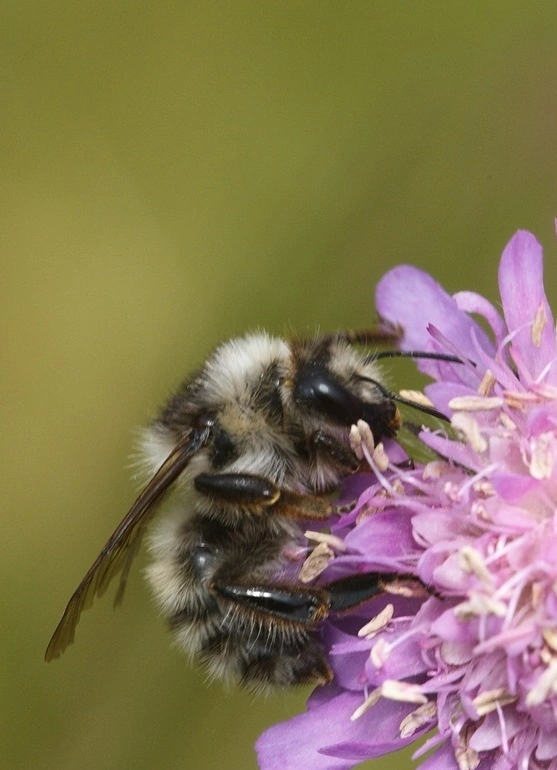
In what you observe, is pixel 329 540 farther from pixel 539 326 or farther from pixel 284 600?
pixel 539 326

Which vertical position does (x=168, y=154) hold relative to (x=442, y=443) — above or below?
above

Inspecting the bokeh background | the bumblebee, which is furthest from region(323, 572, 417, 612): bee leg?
the bokeh background

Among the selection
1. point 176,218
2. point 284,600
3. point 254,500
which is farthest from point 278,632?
point 176,218

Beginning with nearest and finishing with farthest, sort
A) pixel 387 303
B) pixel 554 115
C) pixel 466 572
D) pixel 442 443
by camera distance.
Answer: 1. pixel 466 572
2. pixel 442 443
3. pixel 387 303
4. pixel 554 115

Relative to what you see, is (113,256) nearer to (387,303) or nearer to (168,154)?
(168,154)

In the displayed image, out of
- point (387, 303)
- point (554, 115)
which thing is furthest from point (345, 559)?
point (554, 115)

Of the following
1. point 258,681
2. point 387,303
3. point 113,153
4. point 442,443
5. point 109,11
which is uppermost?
point 109,11
